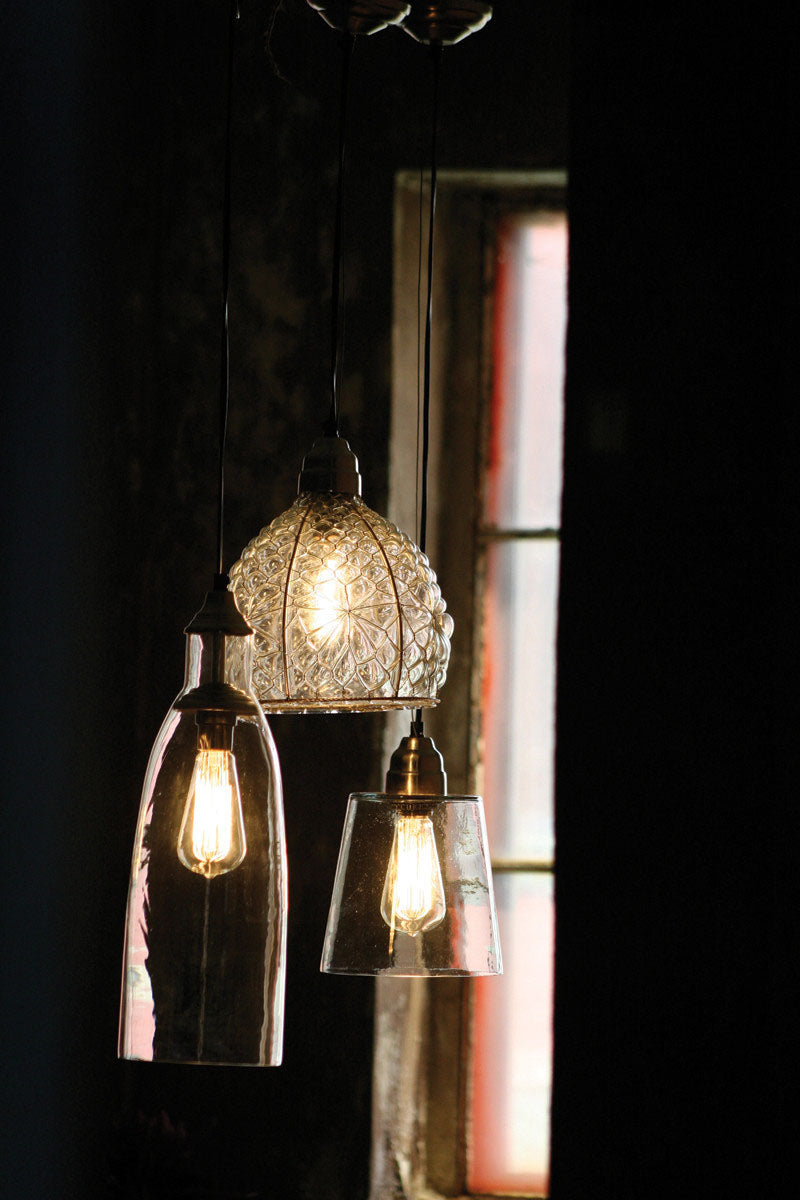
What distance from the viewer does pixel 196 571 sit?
93.9 inches

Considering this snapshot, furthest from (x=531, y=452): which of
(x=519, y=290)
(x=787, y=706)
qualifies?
(x=787, y=706)

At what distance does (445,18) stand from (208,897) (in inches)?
37.0

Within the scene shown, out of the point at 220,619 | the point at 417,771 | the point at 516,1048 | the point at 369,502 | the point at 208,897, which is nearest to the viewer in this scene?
the point at 208,897

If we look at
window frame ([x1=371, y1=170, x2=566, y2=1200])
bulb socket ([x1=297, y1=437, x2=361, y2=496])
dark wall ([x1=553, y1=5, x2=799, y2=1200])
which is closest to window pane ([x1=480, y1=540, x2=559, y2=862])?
window frame ([x1=371, y1=170, x2=566, y2=1200])

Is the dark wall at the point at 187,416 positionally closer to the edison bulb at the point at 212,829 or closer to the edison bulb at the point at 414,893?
the edison bulb at the point at 414,893

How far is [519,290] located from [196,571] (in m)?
0.80

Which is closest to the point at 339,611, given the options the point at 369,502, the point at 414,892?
the point at 414,892

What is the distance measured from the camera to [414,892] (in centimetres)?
126

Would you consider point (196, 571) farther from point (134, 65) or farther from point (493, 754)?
point (134, 65)

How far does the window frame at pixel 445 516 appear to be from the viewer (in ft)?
7.75

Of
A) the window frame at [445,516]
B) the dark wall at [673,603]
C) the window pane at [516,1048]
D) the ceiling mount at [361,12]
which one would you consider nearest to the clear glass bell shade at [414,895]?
the dark wall at [673,603]

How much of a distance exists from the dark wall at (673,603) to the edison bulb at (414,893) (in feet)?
0.47

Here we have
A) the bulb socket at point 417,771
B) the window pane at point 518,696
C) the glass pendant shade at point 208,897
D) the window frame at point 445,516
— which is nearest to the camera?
the glass pendant shade at point 208,897

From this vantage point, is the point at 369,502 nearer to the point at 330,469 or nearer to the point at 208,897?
Result: the point at 330,469
